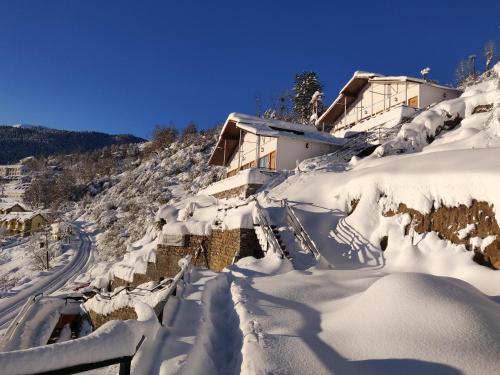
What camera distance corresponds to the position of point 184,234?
21234 millimetres

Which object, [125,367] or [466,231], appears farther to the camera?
[466,231]

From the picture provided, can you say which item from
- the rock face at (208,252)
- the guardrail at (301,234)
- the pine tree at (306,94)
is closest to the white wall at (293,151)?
the rock face at (208,252)

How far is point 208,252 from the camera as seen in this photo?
19500 mm

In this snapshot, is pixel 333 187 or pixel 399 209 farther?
pixel 333 187

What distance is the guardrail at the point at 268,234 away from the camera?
13.1 metres

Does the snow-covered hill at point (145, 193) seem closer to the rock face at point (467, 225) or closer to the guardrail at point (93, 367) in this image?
the rock face at point (467, 225)

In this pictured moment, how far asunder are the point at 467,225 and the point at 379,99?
26.7 m

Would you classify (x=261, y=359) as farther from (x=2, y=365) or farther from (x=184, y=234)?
(x=184, y=234)

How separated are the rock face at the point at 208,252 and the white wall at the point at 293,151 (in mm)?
9530

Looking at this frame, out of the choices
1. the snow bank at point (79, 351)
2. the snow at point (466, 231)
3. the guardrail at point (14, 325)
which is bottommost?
the guardrail at point (14, 325)

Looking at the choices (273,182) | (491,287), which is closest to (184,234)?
(273,182)

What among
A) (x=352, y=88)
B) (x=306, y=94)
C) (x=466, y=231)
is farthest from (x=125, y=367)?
(x=306, y=94)

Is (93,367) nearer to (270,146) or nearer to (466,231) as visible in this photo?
(466,231)

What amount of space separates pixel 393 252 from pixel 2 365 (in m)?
11.2
